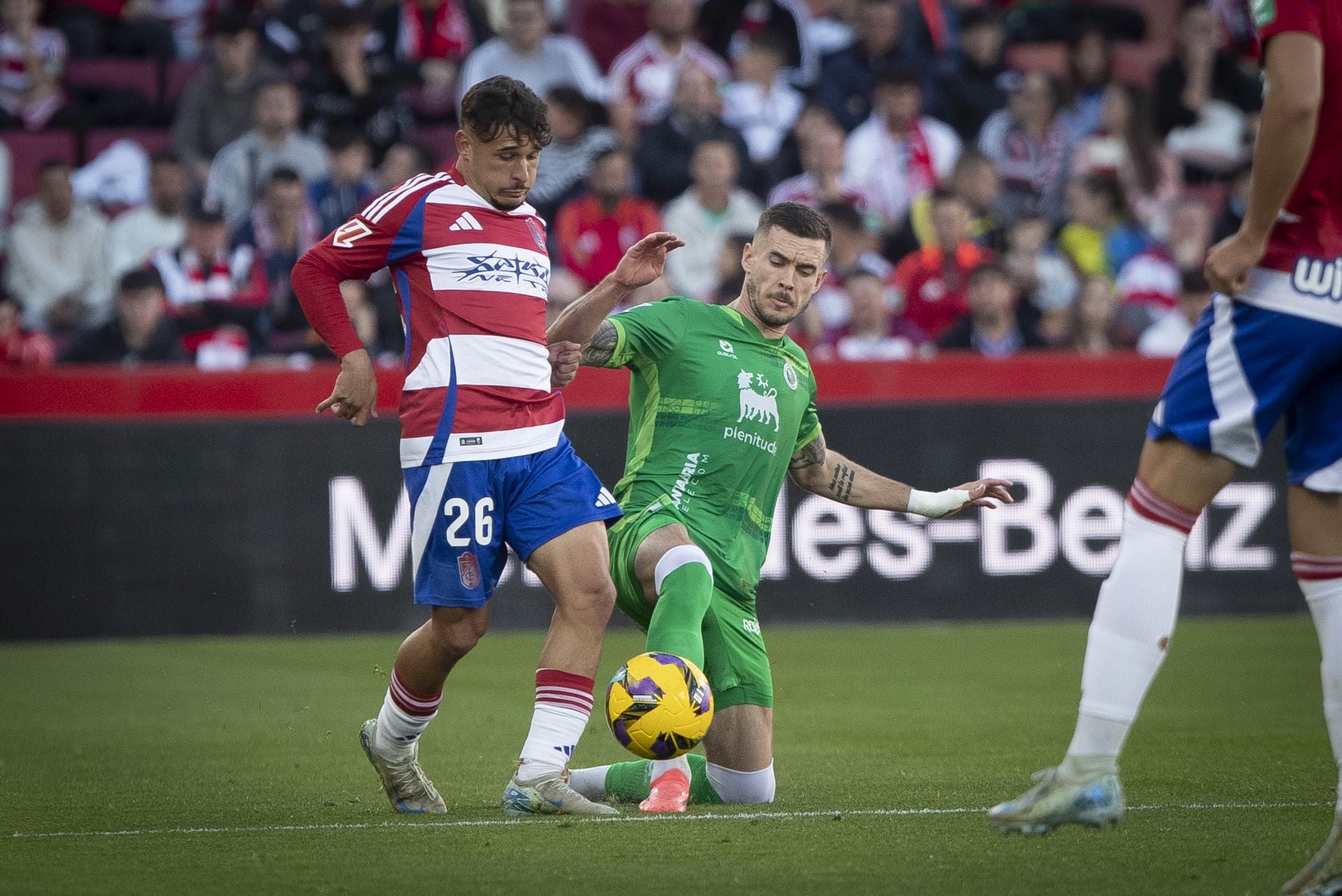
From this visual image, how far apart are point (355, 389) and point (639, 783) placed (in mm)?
1545

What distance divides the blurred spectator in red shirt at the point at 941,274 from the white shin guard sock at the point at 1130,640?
8568 millimetres

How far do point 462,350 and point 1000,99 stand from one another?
1061 cm

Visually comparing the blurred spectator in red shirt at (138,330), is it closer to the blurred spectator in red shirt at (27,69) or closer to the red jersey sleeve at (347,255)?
the blurred spectator in red shirt at (27,69)

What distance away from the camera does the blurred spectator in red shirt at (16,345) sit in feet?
38.0

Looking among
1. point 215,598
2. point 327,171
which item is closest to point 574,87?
point 327,171

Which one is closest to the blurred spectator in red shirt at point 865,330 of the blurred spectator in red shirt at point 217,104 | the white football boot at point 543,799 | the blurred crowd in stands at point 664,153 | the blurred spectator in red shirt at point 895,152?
the blurred crowd in stands at point 664,153

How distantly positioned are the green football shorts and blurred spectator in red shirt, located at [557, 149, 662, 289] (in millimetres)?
6960

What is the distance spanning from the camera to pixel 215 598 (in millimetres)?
10500

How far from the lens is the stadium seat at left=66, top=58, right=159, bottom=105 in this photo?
14320 millimetres

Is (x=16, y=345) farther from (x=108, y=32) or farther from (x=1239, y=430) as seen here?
(x=1239, y=430)

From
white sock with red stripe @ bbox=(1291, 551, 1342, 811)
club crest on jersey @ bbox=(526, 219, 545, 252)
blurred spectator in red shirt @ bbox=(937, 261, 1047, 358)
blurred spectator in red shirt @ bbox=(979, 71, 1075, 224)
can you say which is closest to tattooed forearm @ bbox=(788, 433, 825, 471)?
club crest on jersey @ bbox=(526, 219, 545, 252)

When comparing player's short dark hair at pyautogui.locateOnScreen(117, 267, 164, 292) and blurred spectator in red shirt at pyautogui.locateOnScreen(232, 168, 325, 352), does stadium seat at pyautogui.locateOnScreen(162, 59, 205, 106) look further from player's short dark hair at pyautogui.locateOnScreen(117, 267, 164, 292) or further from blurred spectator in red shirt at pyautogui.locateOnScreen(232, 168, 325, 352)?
player's short dark hair at pyautogui.locateOnScreen(117, 267, 164, 292)

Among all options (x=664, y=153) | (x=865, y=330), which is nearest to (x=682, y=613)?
(x=865, y=330)

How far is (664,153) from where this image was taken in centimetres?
1365
